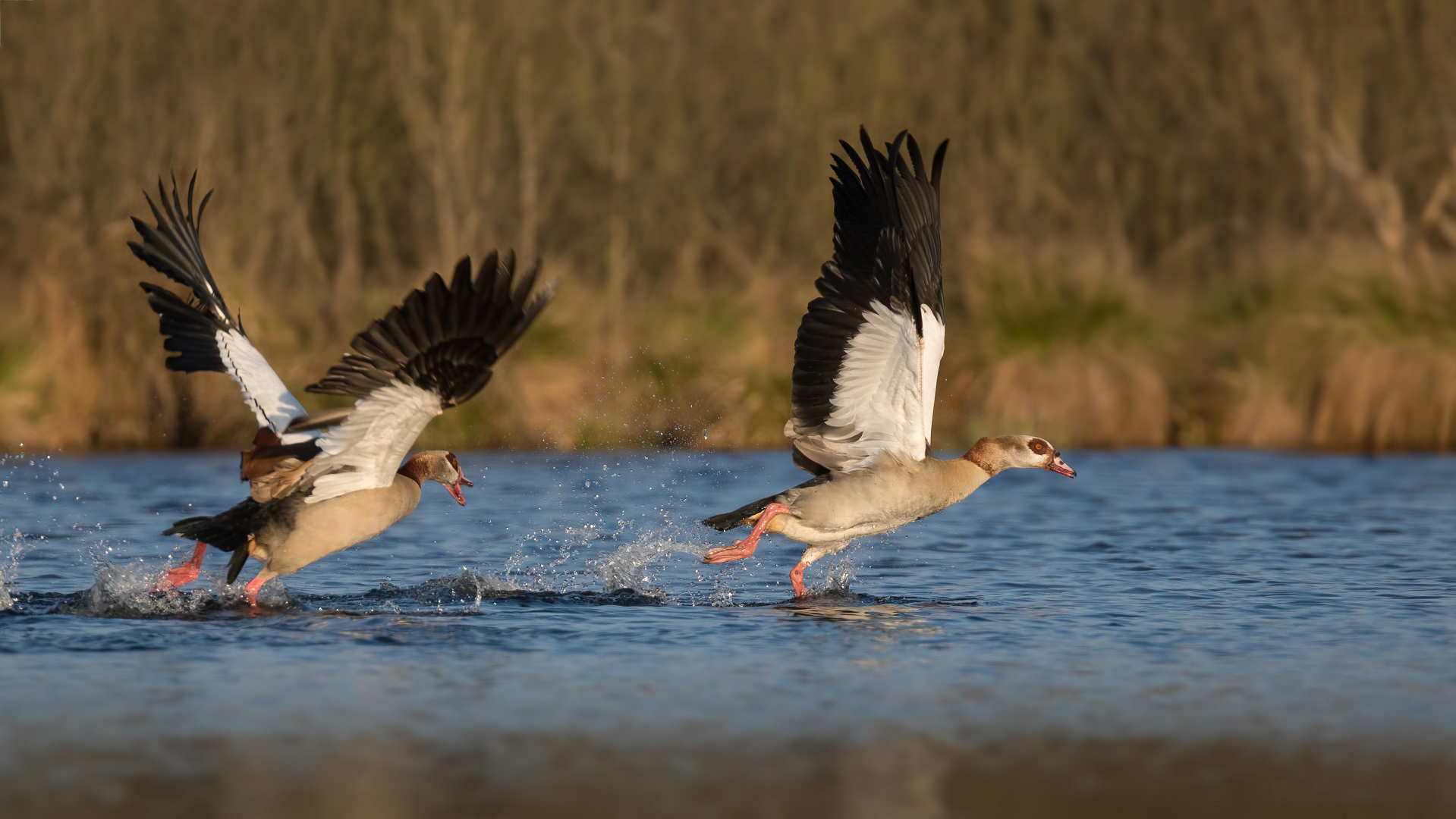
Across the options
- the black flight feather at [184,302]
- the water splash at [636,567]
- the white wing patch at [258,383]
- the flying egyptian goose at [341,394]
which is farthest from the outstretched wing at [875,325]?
the black flight feather at [184,302]

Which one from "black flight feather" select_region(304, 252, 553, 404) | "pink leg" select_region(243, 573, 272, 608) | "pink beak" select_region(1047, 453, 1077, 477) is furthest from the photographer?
"pink beak" select_region(1047, 453, 1077, 477)

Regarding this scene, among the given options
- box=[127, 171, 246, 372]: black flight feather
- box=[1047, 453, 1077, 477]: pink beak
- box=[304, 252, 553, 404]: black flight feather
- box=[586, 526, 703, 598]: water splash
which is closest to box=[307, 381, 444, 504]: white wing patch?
Answer: box=[304, 252, 553, 404]: black flight feather

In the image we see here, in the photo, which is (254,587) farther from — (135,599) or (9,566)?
(9,566)

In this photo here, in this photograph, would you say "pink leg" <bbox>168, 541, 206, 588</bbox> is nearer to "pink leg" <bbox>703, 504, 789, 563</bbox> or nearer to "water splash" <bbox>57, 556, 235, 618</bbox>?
"water splash" <bbox>57, 556, 235, 618</bbox>

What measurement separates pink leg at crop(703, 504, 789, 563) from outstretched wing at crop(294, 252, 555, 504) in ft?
6.07

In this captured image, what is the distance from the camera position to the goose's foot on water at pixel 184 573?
9.69m

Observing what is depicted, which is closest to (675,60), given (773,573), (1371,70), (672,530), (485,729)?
(1371,70)

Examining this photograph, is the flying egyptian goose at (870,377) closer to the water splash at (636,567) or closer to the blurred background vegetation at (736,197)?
the water splash at (636,567)

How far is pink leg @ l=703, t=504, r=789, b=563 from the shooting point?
9.78m

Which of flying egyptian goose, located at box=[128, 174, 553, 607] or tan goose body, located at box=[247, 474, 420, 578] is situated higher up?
flying egyptian goose, located at box=[128, 174, 553, 607]

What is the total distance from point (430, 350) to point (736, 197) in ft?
60.6

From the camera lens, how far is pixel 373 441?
9.14m

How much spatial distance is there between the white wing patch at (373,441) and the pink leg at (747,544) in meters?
1.79

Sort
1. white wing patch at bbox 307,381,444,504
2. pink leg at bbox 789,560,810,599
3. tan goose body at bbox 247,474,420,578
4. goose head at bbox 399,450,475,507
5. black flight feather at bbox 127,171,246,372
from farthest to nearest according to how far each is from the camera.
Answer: goose head at bbox 399,450,475,507, black flight feather at bbox 127,171,246,372, pink leg at bbox 789,560,810,599, tan goose body at bbox 247,474,420,578, white wing patch at bbox 307,381,444,504
